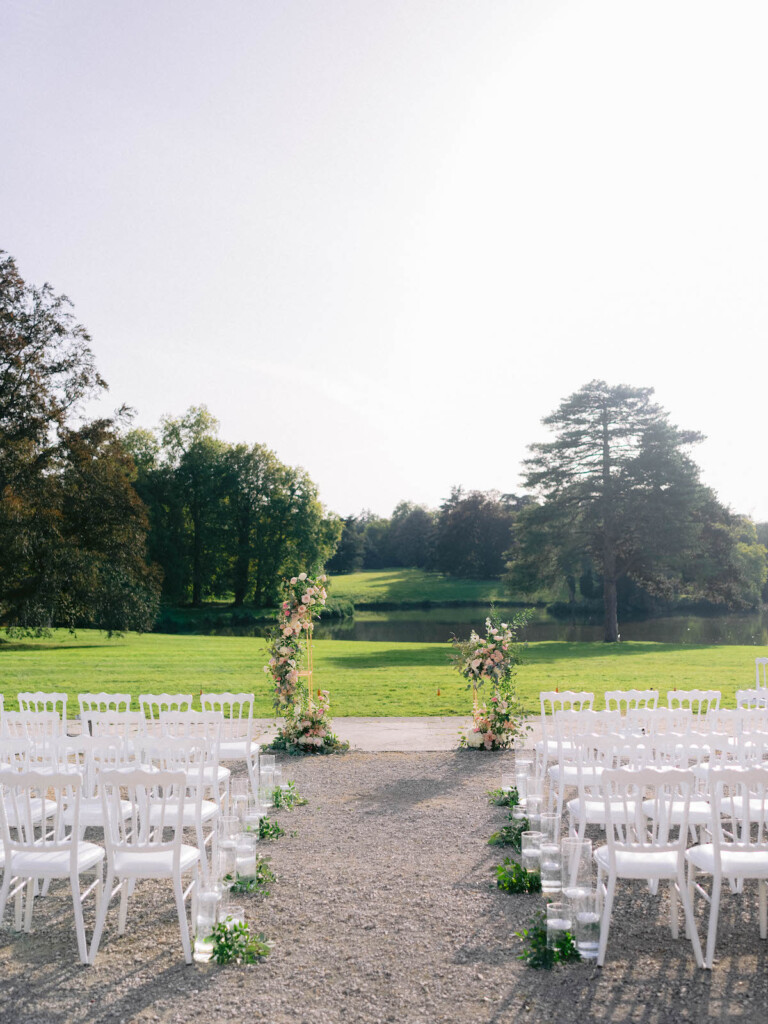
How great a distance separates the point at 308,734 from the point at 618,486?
Answer: 78.3 feet

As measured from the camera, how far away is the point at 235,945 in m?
4.88

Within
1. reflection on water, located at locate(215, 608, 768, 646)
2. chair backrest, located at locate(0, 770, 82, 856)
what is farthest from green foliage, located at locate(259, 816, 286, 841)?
reflection on water, located at locate(215, 608, 768, 646)

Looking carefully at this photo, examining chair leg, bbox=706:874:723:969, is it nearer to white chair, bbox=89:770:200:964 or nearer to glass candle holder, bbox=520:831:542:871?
glass candle holder, bbox=520:831:542:871

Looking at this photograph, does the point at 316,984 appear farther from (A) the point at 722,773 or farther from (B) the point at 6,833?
(A) the point at 722,773

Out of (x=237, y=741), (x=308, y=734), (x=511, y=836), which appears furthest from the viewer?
(x=308, y=734)

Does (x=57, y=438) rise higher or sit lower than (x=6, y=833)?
higher

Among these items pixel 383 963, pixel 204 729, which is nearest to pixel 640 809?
pixel 383 963

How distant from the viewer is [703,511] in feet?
122

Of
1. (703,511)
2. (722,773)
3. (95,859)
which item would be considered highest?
(703,511)

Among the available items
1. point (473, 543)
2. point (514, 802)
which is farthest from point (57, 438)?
point (473, 543)

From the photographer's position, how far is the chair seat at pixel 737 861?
16.1 feet

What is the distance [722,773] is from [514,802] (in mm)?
3930

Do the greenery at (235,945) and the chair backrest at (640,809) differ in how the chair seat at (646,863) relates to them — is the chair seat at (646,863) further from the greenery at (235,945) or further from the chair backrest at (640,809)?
the greenery at (235,945)

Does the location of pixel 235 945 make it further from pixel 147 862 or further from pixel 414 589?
pixel 414 589
